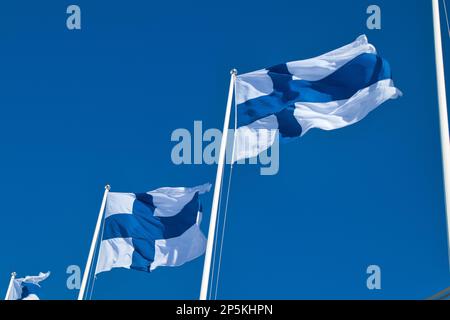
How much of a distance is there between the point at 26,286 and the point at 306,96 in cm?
2029

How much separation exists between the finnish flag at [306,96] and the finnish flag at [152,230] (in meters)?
3.34

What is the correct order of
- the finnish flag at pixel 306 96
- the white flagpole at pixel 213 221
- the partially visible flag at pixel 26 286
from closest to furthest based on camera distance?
the white flagpole at pixel 213 221
the finnish flag at pixel 306 96
the partially visible flag at pixel 26 286

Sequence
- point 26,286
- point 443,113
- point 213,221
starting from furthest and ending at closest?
point 26,286
point 213,221
point 443,113

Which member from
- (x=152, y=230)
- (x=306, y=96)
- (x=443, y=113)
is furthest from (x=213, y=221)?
(x=443, y=113)

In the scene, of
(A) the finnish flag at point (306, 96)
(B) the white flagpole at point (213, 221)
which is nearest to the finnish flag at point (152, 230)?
(B) the white flagpole at point (213, 221)

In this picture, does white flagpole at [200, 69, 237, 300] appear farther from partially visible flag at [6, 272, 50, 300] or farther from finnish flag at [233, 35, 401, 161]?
partially visible flag at [6, 272, 50, 300]

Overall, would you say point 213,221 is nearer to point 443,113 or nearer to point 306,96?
point 306,96

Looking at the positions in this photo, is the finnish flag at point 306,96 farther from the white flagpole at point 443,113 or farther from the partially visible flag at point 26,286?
the partially visible flag at point 26,286

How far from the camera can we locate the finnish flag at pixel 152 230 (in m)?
17.6

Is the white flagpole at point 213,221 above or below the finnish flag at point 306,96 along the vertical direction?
below

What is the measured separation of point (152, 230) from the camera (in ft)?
60.7
